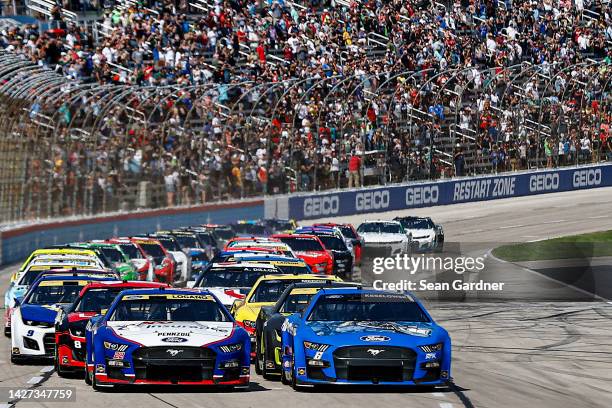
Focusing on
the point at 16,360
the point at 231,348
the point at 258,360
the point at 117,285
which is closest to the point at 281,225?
the point at 117,285

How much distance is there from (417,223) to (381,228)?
8.38ft

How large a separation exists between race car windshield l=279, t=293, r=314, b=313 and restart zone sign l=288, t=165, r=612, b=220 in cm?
2561

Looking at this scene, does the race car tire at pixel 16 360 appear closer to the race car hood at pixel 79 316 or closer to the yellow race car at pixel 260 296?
the race car hood at pixel 79 316

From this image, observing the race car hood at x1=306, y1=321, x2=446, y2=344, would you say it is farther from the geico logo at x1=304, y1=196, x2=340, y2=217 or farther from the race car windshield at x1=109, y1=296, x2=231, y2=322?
the geico logo at x1=304, y1=196, x2=340, y2=217

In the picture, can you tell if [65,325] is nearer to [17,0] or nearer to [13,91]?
[13,91]

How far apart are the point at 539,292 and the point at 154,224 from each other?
1552 cm

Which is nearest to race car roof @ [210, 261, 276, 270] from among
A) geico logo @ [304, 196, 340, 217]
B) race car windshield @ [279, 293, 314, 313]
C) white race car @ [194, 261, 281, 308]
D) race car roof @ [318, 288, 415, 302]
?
white race car @ [194, 261, 281, 308]

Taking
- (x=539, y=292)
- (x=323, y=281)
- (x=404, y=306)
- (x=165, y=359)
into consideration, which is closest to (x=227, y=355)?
(x=165, y=359)

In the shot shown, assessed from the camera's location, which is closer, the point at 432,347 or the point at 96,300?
the point at 432,347

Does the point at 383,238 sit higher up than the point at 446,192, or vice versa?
the point at 446,192

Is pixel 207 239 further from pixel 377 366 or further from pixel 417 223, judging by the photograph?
pixel 377 366

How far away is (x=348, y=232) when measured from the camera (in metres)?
36.4

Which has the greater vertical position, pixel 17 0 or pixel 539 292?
pixel 17 0

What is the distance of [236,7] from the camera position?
48.0 metres
